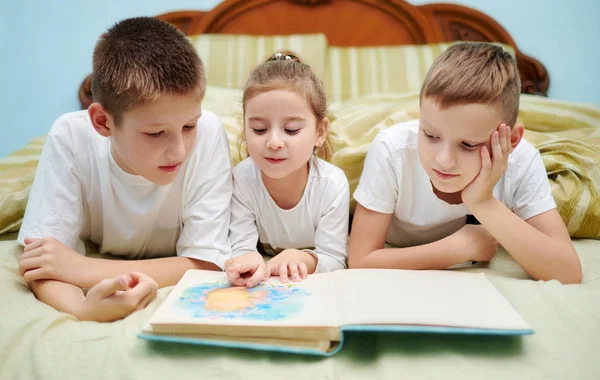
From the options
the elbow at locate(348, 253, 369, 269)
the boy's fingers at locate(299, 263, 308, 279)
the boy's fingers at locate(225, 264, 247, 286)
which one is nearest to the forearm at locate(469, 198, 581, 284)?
the elbow at locate(348, 253, 369, 269)

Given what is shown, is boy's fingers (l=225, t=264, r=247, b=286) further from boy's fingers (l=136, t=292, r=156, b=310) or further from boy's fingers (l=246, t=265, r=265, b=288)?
boy's fingers (l=136, t=292, r=156, b=310)

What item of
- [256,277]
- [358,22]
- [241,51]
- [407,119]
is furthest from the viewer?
[358,22]

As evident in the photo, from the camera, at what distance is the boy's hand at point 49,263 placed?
0.96 m

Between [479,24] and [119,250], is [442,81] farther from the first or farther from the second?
[479,24]

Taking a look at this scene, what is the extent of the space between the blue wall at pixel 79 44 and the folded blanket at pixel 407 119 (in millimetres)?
716

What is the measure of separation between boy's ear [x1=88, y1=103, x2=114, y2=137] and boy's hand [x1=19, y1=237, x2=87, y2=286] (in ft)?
0.71

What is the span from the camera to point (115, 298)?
0.86 meters

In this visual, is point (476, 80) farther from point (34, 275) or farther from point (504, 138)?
point (34, 275)

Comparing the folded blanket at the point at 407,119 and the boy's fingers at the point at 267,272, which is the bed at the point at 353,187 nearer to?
the folded blanket at the point at 407,119

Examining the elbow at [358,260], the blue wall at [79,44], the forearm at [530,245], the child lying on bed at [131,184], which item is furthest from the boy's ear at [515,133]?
the blue wall at [79,44]

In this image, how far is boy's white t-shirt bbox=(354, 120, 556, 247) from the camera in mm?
1122

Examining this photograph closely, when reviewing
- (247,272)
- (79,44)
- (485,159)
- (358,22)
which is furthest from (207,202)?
(79,44)

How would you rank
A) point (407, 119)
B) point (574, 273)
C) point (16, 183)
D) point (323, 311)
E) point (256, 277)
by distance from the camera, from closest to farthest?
point (323, 311) → point (256, 277) → point (574, 273) → point (16, 183) → point (407, 119)

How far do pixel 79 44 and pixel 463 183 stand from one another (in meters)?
1.97
